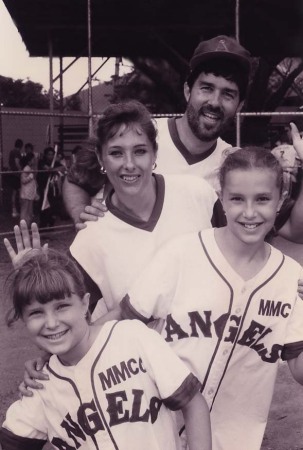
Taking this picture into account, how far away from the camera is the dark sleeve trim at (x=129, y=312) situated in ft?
7.21

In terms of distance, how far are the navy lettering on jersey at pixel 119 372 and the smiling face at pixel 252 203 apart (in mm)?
533

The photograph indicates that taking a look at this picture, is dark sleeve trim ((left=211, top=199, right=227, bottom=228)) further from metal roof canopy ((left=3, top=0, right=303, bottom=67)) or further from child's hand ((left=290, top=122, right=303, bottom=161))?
metal roof canopy ((left=3, top=0, right=303, bottom=67))

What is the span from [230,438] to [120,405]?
0.51 m

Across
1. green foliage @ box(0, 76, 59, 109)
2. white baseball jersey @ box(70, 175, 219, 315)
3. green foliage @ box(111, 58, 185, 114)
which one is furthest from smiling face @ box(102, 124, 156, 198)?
green foliage @ box(0, 76, 59, 109)

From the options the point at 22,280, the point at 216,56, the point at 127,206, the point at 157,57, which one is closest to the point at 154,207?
the point at 127,206

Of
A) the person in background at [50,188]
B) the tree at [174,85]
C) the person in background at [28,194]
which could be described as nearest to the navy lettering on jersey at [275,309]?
the person in background at [50,188]

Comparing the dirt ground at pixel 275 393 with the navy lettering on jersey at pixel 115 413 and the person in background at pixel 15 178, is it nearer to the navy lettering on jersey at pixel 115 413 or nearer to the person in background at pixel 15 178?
the navy lettering on jersey at pixel 115 413

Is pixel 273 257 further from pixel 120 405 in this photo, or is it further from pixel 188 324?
pixel 120 405

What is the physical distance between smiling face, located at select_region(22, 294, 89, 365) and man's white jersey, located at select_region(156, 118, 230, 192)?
42.1 inches

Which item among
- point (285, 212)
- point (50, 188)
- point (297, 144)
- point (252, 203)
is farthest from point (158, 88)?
point (252, 203)

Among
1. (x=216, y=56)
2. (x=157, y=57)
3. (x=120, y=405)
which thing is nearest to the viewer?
(x=120, y=405)

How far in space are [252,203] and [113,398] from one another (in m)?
0.77

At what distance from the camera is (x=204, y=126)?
2.98m

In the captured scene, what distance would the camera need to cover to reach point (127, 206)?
8.06ft
